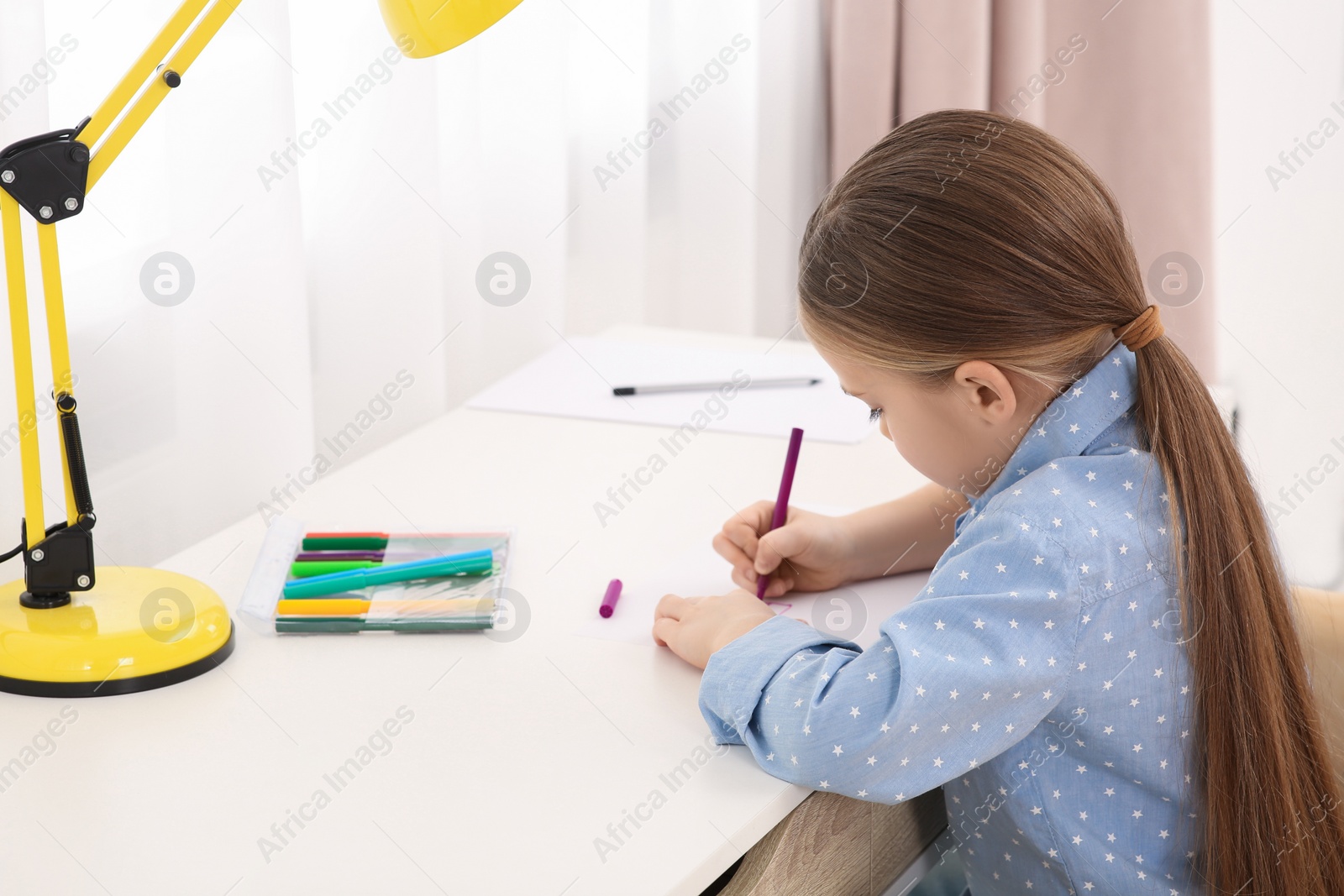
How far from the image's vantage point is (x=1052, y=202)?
0.75 m

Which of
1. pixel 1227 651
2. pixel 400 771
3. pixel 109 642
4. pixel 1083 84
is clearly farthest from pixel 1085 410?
pixel 1083 84

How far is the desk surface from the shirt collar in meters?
0.26

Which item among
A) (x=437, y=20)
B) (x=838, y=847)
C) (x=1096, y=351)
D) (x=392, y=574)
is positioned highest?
(x=437, y=20)

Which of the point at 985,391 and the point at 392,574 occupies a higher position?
the point at 985,391

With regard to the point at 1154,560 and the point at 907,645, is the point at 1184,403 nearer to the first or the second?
the point at 1154,560

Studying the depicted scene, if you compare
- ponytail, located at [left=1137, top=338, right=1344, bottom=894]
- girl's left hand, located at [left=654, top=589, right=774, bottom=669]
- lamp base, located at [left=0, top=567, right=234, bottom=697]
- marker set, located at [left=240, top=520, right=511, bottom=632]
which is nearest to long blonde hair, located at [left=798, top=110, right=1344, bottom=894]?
ponytail, located at [left=1137, top=338, right=1344, bottom=894]

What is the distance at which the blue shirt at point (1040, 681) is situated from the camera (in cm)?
70

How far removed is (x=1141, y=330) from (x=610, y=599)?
1.29 feet

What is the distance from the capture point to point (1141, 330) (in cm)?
77

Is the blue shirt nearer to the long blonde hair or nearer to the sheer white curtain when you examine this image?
the long blonde hair

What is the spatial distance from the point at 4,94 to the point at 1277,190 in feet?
6.76

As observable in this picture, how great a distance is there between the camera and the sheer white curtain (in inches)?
48.1

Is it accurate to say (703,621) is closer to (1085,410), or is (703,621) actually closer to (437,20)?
(1085,410)

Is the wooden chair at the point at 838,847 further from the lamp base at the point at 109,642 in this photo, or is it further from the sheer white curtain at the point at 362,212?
the sheer white curtain at the point at 362,212
